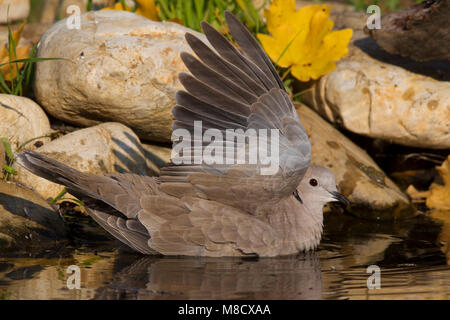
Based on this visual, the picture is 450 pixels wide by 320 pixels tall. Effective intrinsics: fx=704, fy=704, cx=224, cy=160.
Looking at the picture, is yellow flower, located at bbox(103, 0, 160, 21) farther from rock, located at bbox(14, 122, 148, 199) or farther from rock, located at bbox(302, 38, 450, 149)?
rock, located at bbox(302, 38, 450, 149)

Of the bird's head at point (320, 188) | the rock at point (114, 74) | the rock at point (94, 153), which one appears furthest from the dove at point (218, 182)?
the rock at point (114, 74)

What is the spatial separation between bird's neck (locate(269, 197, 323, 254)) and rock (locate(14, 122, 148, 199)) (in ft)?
4.68

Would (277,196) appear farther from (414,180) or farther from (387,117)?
(414,180)

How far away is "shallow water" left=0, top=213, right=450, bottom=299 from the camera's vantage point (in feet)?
12.3

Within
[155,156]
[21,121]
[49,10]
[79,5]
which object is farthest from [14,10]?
[155,156]

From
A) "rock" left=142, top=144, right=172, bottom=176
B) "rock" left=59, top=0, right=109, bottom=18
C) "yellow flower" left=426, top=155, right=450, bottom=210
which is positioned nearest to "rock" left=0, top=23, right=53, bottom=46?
"rock" left=59, top=0, right=109, bottom=18

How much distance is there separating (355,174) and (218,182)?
2012mm

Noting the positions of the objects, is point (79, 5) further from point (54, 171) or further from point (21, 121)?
point (54, 171)

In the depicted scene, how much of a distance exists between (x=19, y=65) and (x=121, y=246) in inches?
87.9

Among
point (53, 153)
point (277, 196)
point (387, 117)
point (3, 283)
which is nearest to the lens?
point (3, 283)

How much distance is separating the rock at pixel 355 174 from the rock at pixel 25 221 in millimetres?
2440

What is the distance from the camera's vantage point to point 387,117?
6375 millimetres

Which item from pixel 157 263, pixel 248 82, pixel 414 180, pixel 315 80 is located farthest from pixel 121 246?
pixel 414 180

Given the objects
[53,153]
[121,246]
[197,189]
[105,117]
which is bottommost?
[121,246]
